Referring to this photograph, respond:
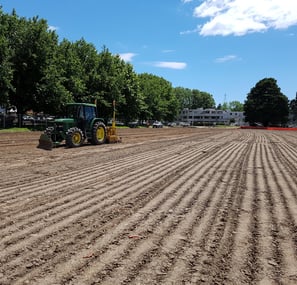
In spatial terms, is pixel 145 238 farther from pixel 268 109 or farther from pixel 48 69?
pixel 268 109

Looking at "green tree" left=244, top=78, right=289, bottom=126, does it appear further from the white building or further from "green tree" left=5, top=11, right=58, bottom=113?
"green tree" left=5, top=11, right=58, bottom=113

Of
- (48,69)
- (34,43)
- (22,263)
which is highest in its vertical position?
(34,43)

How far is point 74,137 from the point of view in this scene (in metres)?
17.1

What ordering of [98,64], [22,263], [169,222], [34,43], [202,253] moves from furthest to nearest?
[98,64] → [34,43] → [169,222] → [202,253] → [22,263]

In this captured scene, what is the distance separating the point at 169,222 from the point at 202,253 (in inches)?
49.3

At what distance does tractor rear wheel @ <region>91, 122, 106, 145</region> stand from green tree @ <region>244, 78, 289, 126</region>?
83.5 metres

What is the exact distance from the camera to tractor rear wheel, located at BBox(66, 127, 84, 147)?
16844mm

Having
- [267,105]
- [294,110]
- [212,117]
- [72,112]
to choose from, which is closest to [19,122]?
[72,112]

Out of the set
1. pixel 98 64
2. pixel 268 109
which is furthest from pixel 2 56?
pixel 268 109

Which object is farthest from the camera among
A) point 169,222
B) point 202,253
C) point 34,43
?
point 34,43

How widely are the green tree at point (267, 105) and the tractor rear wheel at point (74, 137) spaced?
86.0 meters

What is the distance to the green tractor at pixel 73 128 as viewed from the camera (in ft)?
55.1

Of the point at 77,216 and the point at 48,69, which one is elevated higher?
the point at 48,69

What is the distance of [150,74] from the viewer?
8731 centimetres
